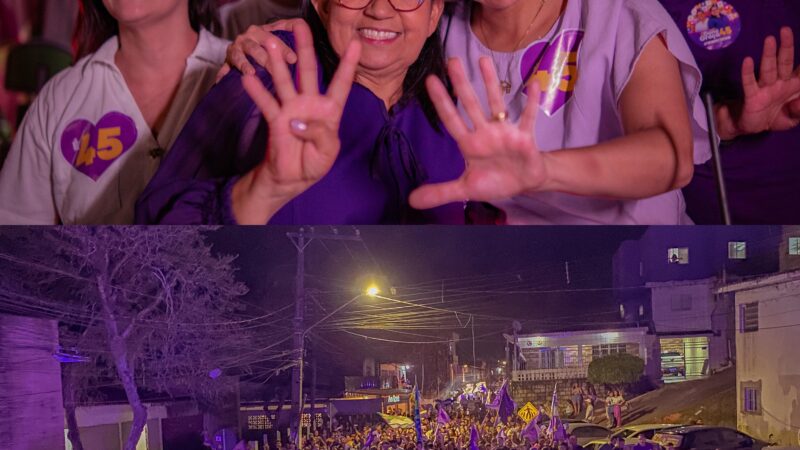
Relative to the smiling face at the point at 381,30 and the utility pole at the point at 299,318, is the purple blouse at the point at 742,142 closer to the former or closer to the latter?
the smiling face at the point at 381,30

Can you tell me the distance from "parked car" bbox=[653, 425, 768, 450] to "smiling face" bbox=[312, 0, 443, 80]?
150 centimetres

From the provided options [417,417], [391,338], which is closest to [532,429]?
[417,417]

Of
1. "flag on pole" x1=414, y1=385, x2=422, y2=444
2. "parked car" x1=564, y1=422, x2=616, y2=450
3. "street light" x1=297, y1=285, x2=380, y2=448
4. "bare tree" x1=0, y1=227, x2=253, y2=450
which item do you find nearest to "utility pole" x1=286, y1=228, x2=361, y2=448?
"street light" x1=297, y1=285, x2=380, y2=448

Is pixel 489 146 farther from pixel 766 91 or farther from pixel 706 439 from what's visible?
pixel 706 439

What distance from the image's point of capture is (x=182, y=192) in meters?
2.26

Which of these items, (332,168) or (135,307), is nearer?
(332,168)

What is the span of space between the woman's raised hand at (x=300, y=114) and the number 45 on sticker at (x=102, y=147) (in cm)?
49

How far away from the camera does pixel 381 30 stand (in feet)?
7.37

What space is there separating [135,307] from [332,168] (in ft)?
2.57

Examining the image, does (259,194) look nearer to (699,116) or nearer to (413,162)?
(413,162)

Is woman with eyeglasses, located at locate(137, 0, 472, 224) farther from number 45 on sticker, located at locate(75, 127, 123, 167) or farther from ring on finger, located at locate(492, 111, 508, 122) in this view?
ring on finger, located at locate(492, 111, 508, 122)

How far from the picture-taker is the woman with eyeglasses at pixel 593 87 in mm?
2258

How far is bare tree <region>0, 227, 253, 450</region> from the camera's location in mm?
2379

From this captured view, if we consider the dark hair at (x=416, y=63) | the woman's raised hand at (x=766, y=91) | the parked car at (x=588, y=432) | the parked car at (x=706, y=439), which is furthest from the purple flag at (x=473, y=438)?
the woman's raised hand at (x=766, y=91)
